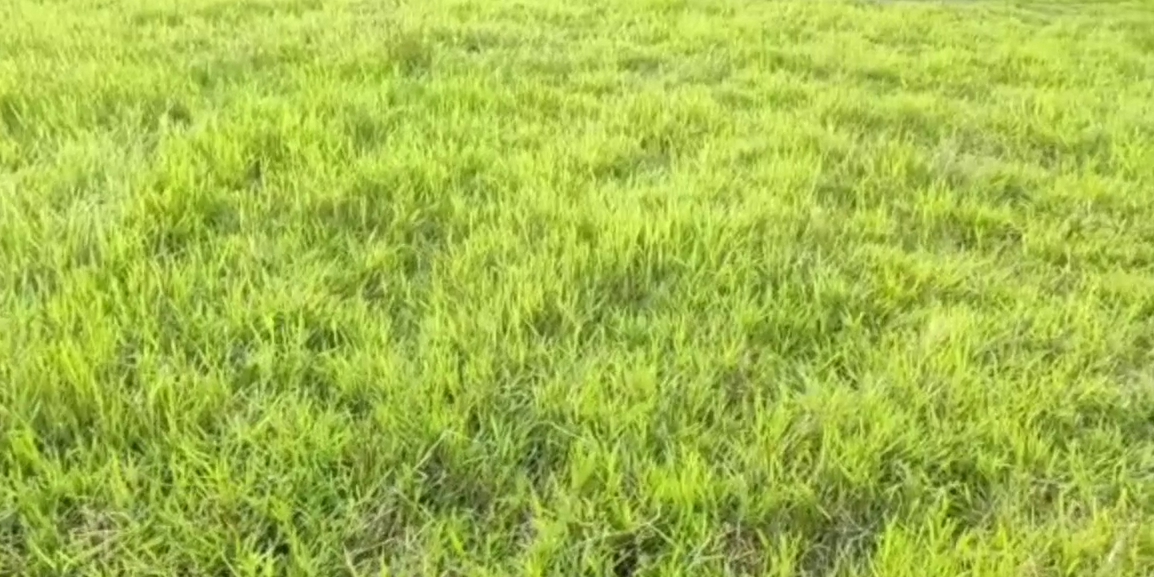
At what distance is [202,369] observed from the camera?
2357 millimetres

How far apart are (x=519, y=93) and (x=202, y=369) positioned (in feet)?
9.91

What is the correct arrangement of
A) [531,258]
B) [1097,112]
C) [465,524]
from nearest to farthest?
[465,524], [531,258], [1097,112]

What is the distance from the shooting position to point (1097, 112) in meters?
5.94

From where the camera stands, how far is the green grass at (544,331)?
1.98 metres

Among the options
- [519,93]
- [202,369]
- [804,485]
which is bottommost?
[804,485]

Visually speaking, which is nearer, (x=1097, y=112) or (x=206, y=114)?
(x=206, y=114)

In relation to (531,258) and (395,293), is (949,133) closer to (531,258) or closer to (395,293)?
(531,258)

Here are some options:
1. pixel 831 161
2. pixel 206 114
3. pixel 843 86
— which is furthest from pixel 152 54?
pixel 843 86

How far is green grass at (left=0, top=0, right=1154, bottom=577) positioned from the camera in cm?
198

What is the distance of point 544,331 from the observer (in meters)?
2.73

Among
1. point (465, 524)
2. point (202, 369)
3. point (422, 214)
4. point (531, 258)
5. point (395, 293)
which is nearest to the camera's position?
point (465, 524)

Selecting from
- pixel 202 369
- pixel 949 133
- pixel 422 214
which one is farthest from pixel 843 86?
pixel 202 369

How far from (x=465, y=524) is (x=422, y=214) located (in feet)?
5.48

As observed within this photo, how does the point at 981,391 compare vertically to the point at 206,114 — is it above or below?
below
